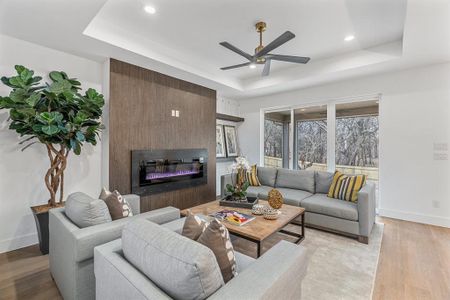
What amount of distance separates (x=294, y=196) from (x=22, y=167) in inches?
152

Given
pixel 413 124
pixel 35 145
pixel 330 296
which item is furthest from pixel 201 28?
pixel 413 124

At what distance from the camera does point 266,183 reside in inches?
177

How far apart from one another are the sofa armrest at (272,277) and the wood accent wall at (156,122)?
2.89 m

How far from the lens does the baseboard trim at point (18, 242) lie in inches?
104

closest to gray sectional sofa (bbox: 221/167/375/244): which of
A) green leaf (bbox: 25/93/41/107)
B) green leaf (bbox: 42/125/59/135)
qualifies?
green leaf (bbox: 42/125/59/135)

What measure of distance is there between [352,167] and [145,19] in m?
4.44

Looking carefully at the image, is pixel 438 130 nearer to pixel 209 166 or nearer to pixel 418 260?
pixel 418 260

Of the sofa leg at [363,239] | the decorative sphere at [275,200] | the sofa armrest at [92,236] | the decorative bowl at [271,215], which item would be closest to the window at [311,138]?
the sofa leg at [363,239]

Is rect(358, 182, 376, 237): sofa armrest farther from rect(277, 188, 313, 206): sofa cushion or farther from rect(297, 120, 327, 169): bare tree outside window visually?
rect(297, 120, 327, 169): bare tree outside window

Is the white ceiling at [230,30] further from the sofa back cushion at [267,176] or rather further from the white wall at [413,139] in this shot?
the sofa back cushion at [267,176]

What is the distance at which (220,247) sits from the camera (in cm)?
114

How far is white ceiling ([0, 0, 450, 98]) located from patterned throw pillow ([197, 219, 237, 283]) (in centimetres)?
236

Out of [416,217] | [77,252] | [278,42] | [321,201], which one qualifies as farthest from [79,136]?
[416,217]

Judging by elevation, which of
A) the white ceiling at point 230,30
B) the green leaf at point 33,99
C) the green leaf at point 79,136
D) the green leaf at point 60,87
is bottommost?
the green leaf at point 79,136
